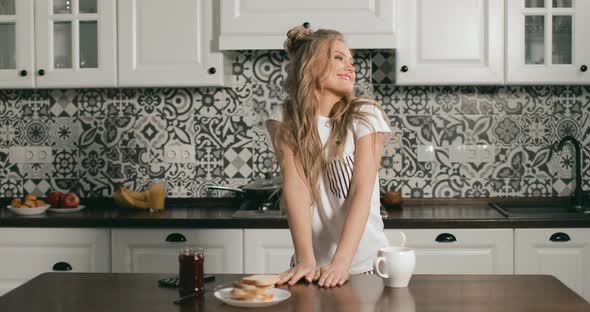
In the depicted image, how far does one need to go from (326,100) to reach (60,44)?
5.80 feet

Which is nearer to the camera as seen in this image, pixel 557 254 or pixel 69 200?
pixel 557 254

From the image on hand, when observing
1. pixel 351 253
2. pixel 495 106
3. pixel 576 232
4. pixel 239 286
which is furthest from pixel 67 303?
pixel 495 106

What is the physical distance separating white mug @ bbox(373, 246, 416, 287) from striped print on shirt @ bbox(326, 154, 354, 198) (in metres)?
0.46

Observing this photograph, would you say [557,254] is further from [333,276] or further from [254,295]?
[254,295]

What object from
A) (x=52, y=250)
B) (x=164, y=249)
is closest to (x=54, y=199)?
(x=52, y=250)

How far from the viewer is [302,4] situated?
11.5 ft

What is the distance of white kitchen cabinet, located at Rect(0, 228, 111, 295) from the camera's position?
11.3ft

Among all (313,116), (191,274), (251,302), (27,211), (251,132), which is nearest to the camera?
(251,302)

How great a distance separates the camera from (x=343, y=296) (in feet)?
6.06

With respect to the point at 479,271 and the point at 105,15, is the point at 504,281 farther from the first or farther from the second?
the point at 105,15

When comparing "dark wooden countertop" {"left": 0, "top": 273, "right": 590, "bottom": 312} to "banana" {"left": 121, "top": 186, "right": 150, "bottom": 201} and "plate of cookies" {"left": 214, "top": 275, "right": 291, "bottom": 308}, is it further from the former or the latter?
"banana" {"left": 121, "top": 186, "right": 150, "bottom": 201}

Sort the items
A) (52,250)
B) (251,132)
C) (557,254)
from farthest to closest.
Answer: (251,132) → (52,250) → (557,254)

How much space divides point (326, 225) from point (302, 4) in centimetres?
139

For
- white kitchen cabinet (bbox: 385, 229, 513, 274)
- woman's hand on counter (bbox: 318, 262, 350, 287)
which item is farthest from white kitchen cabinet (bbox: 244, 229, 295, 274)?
woman's hand on counter (bbox: 318, 262, 350, 287)
